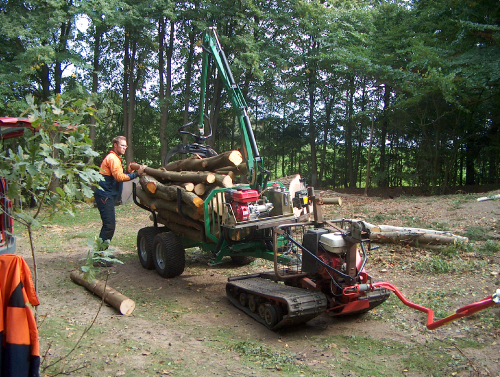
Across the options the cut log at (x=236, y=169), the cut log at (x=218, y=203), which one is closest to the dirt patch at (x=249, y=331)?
the cut log at (x=218, y=203)

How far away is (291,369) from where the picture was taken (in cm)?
393

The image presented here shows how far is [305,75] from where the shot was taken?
24453 mm

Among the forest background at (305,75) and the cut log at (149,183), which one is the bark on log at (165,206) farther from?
the forest background at (305,75)

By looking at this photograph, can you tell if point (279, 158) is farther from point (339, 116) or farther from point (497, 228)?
point (497, 228)

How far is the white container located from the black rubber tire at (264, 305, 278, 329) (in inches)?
38.1

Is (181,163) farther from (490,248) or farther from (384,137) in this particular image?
(384,137)

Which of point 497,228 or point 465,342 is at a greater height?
point 497,228

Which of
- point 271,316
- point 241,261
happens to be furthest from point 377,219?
point 271,316

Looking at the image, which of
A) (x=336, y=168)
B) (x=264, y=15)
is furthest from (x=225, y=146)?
(x=264, y=15)

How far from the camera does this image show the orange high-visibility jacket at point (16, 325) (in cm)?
261

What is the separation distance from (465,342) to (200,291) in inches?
148

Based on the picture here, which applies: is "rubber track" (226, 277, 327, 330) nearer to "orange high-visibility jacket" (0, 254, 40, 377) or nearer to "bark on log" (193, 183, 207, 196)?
"bark on log" (193, 183, 207, 196)

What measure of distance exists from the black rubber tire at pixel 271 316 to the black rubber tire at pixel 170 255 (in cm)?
247

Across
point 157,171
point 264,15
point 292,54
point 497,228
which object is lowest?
point 497,228
